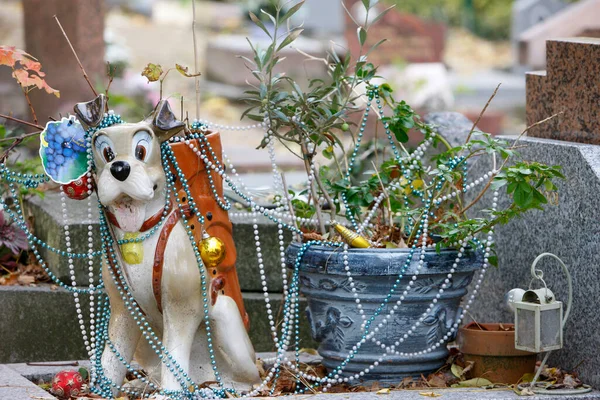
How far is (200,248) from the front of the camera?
3.66 metres

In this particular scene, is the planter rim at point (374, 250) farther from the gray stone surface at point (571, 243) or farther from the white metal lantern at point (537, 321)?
the gray stone surface at point (571, 243)

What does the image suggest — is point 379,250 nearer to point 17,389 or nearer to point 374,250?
point 374,250

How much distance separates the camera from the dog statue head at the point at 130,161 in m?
3.45

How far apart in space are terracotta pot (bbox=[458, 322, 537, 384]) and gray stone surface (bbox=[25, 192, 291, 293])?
1.18m

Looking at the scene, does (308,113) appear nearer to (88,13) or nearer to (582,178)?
(582,178)

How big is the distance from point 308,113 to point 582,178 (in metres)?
1.13

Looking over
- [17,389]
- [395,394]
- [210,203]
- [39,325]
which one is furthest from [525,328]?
[39,325]

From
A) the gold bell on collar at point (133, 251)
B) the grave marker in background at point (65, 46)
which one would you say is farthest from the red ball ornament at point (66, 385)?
the grave marker in background at point (65, 46)

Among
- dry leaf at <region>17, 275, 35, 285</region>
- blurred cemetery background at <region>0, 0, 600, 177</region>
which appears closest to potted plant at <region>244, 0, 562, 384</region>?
blurred cemetery background at <region>0, 0, 600, 177</region>

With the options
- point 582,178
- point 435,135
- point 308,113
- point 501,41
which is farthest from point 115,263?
point 501,41

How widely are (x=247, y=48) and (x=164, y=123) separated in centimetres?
1229

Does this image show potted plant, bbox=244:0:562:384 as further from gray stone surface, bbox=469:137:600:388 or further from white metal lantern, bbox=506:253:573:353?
white metal lantern, bbox=506:253:573:353

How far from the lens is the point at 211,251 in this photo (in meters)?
3.65

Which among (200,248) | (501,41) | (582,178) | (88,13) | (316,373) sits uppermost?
(501,41)
